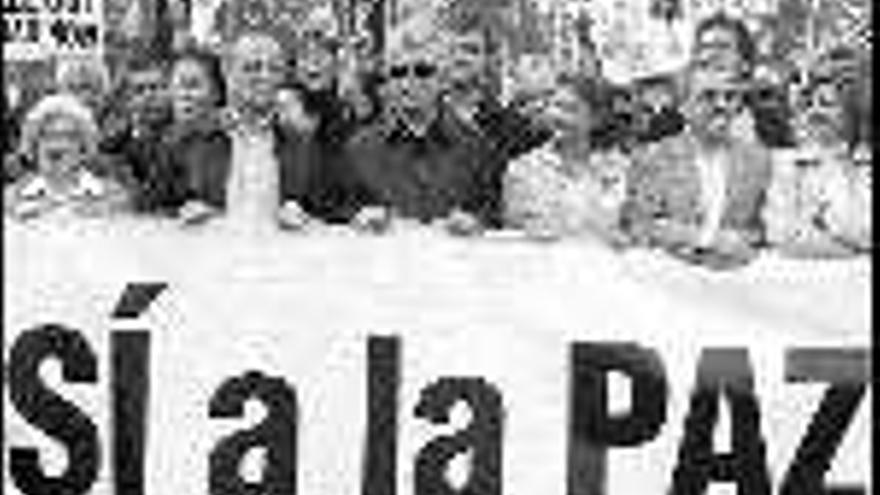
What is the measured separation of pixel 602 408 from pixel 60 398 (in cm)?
54

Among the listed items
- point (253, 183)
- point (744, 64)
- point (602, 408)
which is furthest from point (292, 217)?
point (744, 64)

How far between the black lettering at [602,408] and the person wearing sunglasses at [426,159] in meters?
0.18

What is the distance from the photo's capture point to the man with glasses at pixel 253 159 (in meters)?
2.26

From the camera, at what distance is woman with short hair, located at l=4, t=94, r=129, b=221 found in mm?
2262

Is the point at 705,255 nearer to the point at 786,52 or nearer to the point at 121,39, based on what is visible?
the point at 786,52

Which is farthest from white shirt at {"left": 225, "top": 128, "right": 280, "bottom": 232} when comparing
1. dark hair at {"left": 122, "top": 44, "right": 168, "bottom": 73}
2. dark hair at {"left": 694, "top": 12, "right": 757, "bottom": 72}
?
dark hair at {"left": 694, "top": 12, "right": 757, "bottom": 72}

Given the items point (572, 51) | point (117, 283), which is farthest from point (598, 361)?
point (117, 283)

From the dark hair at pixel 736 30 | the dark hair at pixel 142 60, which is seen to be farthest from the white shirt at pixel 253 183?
the dark hair at pixel 736 30

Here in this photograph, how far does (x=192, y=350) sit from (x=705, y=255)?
0.52 m

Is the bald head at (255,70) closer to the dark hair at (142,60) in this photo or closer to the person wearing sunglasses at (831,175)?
the dark hair at (142,60)

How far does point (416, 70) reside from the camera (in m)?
2.24

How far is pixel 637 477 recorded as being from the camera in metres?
2.26

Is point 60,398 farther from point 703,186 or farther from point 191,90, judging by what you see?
point 703,186

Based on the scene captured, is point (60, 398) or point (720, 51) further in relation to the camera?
point (60, 398)
